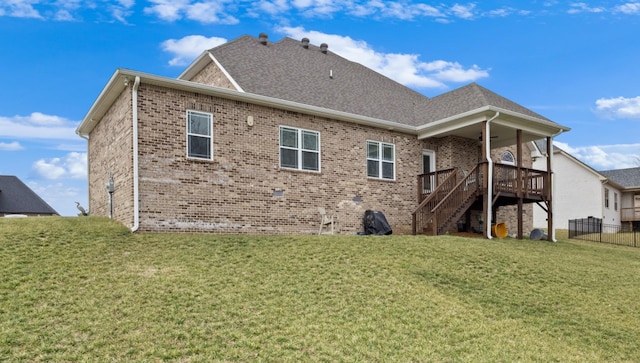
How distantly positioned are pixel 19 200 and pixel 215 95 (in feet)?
102

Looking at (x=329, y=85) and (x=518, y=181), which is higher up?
(x=329, y=85)

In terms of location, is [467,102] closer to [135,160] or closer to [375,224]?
[375,224]

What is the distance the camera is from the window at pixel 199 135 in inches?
499

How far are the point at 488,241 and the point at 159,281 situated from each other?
33.0 feet

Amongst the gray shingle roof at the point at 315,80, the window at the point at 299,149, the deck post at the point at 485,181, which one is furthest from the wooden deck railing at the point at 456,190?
the window at the point at 299,149

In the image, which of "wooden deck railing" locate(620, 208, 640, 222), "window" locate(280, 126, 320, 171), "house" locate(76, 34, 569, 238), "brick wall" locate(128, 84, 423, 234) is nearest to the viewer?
"brick wall" locate(128, 84, 423, 234)

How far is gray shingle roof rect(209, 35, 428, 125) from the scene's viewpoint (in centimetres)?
1603

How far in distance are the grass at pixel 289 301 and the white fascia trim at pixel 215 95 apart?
12.1 feet

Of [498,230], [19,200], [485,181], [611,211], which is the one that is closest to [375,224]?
[485,181]

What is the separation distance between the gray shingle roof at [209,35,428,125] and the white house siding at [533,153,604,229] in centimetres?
1590

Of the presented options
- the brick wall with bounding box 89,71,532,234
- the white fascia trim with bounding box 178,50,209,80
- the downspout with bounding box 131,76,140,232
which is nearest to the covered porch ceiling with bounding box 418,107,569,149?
the brick wall with bounding box 89,71,532,234

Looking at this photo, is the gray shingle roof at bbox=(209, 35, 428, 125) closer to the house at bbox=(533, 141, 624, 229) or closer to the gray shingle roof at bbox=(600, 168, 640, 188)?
the house at bbox=(533, 141, 624, 229)

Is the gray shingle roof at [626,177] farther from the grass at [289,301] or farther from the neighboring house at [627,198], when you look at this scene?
the grass at [289,301]

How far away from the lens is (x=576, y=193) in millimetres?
32594
